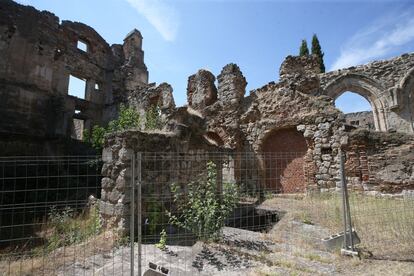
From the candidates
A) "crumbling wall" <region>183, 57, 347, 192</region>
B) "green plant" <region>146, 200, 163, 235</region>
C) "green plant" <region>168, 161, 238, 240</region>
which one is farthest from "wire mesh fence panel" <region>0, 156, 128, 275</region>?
"crumbling wall" <region>183, 57, 347, 192</region>

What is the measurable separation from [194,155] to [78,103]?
14564 mm

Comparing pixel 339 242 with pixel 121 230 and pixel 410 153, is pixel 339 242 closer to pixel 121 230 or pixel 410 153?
pixel 121 230

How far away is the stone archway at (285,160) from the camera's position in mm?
10445

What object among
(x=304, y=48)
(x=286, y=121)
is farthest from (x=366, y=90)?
(x=304, y=48)

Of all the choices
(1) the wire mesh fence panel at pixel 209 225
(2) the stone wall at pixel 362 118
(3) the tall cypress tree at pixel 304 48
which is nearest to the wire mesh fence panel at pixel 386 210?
(1) the wire mesh fence panel at pixel 209 225

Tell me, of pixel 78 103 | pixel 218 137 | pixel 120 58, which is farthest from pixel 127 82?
pixel 218 137

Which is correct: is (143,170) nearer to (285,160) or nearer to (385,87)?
(285,160)

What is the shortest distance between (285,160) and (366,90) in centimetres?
741

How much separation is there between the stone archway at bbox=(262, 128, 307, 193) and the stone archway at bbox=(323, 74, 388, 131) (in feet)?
18.5

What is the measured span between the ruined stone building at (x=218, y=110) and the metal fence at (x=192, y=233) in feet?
2.48

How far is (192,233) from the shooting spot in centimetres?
496

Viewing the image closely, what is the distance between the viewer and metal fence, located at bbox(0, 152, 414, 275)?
12.4 feet

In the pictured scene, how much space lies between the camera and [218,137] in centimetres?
1321

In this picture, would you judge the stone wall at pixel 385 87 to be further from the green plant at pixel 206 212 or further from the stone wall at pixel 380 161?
the green plant at pixel 206 212
